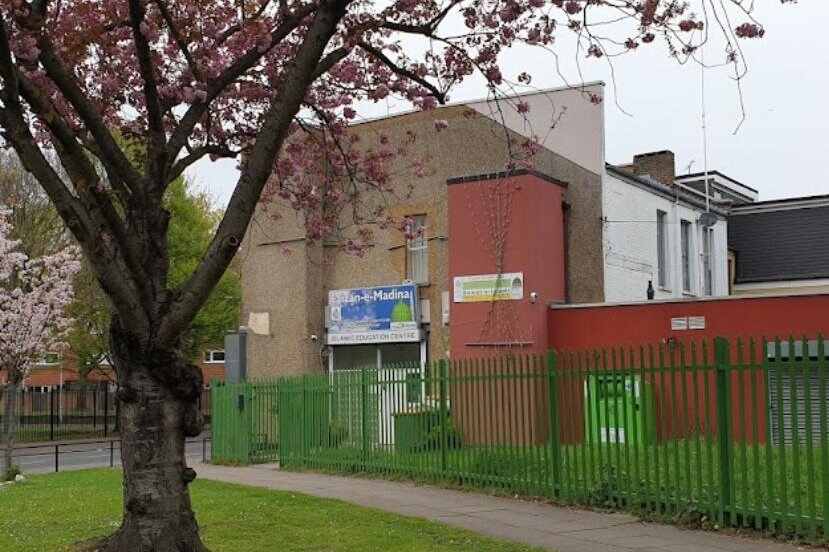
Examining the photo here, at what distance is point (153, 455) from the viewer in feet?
27.0

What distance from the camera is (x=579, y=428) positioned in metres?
12.5

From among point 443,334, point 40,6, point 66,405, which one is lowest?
point 66,405

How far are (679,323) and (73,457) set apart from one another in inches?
760

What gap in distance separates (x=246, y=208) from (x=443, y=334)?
1770cm

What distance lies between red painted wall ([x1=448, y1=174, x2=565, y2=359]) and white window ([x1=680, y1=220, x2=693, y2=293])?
699cm

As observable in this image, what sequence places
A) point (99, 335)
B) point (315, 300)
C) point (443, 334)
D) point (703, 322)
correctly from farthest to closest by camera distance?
point (99, 335) → point (315, 300) → point (443, 334) → point (703, 322)

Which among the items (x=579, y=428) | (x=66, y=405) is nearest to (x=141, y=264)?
(x=579, y=428)

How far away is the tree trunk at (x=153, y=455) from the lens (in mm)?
8219

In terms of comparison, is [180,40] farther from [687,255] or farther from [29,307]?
[687,255]

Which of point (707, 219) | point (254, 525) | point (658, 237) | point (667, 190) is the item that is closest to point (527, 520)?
point (254, 525)

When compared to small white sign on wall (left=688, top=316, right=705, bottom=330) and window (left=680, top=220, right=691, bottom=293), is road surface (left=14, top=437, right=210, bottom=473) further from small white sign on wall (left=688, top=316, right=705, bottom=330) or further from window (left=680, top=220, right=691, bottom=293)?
window (left=680, top=220, right=691, bottom=293)

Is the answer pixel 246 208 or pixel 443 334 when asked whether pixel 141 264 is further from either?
pixel 443 334

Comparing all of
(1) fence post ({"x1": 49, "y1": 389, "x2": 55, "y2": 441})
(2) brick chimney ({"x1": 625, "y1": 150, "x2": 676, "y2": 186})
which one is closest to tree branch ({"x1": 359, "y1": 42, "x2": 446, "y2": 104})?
(2) brick chimney ({"x1": 625, "y1": 150, "x2": 676, "y2": 186})

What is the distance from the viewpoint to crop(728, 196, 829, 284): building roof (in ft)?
91.0
